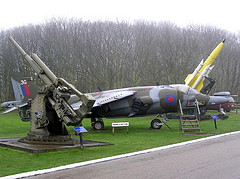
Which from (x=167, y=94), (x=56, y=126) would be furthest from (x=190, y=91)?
(x=56, y=126)

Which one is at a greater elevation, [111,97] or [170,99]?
[111,97]

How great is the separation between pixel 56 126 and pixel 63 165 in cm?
417

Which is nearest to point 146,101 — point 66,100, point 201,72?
point 66,100

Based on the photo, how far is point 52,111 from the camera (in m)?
12.6

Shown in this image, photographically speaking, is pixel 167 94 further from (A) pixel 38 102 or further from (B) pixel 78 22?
(B) pixel 78 22

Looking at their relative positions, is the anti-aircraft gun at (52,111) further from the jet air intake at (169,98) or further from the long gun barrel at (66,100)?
the jet air intake at (169,98)

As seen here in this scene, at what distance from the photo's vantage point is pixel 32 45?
49.4 meters

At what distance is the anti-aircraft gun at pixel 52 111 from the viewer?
10.8 m

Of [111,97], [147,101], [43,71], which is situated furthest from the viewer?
[147,101]

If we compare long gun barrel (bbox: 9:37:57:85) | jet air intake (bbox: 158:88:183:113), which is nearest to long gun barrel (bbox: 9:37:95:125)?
long gun barrel (bbox: 9:37:57:85)

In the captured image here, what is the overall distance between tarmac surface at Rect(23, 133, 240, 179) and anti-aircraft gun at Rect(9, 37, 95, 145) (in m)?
2.54

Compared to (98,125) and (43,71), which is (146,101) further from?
(43,71)

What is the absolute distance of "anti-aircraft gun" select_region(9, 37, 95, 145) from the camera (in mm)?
10781

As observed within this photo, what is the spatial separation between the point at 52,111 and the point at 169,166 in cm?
625
